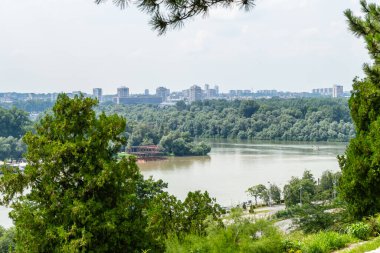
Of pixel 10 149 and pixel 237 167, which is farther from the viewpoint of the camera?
pixel 10 149

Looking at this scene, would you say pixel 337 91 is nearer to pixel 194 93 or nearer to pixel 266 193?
pixel 194 93

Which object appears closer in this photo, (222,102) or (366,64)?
(366,64)

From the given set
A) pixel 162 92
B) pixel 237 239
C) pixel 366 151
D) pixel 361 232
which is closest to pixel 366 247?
pixel 361 232

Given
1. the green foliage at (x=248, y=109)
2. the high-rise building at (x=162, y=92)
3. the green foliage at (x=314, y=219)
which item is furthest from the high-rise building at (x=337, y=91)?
the green foliage at (x=314, y=219)

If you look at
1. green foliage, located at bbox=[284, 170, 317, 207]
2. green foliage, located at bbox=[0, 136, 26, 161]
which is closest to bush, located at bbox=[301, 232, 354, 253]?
green foliage, located at bbox=[284, 170, 317, 207]

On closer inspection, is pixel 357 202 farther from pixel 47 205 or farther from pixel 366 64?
pixel 47 205

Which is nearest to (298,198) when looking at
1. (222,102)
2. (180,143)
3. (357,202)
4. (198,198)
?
(357,202)
